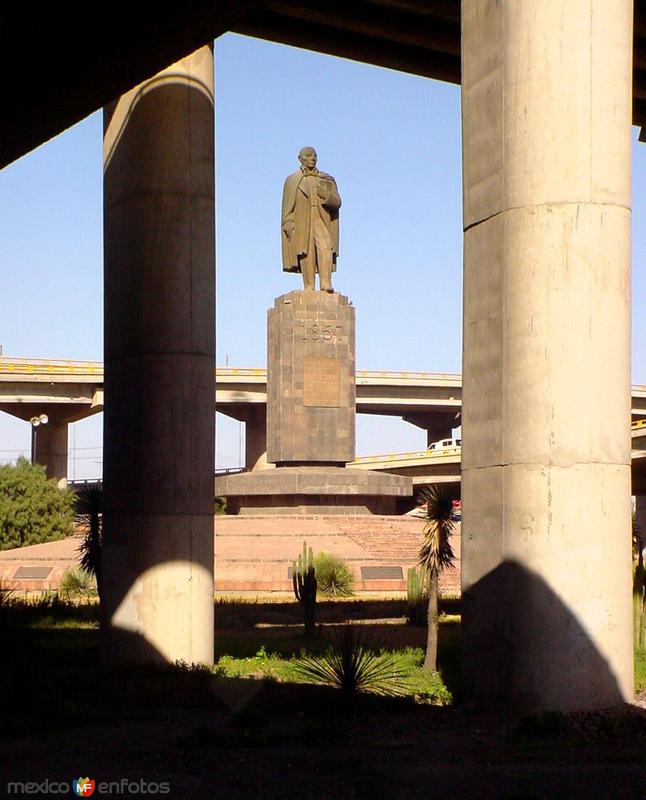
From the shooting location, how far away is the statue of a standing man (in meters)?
39.6

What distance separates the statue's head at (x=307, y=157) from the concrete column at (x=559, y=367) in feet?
89.6

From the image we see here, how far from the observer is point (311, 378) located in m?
40.9

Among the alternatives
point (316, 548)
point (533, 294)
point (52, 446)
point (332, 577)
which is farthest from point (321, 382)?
point (52, 446)

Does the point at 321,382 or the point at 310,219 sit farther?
the point at 321,382

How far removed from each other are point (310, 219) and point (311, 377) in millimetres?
5170

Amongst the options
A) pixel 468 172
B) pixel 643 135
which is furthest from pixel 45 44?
pixel 643 135

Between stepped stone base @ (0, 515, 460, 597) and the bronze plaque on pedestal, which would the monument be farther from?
stepped stone base @ (0, 515, 460, 597)

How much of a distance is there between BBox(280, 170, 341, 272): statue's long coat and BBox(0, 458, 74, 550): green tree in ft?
53.1

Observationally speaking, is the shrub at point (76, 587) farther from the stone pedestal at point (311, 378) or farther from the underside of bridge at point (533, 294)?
the underside of bridge at point (533, 294)

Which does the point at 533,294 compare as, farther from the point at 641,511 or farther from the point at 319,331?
the point at 641,511

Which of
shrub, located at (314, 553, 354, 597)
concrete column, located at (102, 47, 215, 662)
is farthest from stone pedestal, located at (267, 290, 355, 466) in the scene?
concrete column, located at (102, 47, 215, 662)

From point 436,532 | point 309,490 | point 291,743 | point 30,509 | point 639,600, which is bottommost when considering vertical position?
point 30,509

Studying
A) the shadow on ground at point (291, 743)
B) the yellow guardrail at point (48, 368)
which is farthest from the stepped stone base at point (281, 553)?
the yellow guardrail at point (48, 368)

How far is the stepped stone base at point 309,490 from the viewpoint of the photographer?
40.6m
